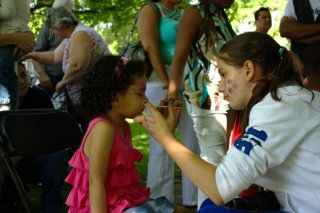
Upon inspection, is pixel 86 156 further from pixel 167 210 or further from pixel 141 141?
pixel 141 141

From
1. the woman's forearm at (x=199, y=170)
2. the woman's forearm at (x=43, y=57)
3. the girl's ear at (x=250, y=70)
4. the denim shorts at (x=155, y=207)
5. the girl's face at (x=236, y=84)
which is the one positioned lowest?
A: the woman's forearm at (x=43, y=57)

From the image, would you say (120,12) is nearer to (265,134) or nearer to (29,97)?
(29,97)

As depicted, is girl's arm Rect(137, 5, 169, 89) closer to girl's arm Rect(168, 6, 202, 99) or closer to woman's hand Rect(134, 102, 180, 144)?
girl's arm Rect(168, 6, 202, 99)

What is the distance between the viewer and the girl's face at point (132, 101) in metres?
2.47

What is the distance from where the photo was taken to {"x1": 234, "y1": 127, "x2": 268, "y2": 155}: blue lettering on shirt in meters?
1.55

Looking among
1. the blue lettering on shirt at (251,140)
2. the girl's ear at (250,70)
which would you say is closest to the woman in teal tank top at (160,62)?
the girl's ear at (250,70)

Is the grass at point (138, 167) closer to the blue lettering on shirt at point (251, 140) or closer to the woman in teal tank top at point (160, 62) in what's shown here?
the woman in teal tank top at point (160, 62)

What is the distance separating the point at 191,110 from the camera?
3146mm

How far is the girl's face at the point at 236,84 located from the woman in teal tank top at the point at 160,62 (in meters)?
1.60

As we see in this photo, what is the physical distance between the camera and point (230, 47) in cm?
180

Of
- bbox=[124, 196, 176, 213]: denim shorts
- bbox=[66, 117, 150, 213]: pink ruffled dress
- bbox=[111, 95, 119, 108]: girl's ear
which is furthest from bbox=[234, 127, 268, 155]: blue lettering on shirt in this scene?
bbox=[111, 95, 119, 108]: girl's ear

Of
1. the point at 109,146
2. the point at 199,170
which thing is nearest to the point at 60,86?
the point at 109,146

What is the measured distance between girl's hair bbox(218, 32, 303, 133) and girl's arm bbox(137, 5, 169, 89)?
5.29 feet

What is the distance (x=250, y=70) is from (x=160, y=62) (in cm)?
170
